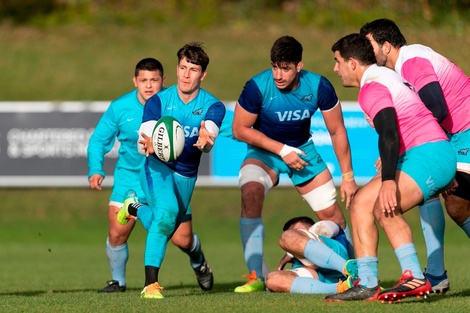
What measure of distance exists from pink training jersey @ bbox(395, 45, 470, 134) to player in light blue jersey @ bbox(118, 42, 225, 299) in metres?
1.75

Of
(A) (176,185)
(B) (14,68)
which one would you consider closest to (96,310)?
(A) (176,185)

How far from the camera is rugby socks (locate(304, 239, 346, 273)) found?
923 cm

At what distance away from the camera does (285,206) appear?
821 inches

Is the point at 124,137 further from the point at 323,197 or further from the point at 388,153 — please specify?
the point at 388,153

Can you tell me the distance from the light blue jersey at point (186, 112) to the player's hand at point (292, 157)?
78cm

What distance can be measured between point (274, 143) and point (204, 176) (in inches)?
345

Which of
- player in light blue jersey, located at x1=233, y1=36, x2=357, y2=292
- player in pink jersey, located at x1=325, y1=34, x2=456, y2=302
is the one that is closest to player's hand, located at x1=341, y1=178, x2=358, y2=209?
Result: player in light blue jersey, located at x1=233, y1=36, x2=357, y2=292

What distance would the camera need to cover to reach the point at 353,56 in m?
8.03

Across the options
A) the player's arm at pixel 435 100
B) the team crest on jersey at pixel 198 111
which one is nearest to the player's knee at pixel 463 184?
the player's arm at pixel 435 100

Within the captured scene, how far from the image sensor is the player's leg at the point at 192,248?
1023 cm

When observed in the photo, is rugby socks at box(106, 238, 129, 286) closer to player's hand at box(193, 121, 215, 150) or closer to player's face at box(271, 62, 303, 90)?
player's hand at box(193, 121, 215, 150)

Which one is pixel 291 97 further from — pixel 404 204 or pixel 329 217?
pixel 404 204

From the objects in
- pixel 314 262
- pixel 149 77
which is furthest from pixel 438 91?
pixel 149 77

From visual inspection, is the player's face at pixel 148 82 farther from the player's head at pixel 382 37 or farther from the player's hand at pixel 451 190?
the player's hand at pixel 451 190
